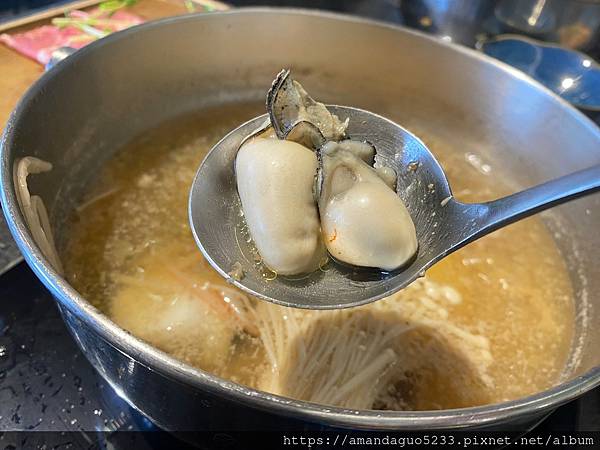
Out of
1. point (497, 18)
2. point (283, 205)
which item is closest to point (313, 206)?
point (283, 205)

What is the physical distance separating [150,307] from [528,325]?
79cm

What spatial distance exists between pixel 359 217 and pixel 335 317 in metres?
0.38

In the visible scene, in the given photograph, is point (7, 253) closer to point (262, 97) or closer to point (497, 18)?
point (262, 97)

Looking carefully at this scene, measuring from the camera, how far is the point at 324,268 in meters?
0.89

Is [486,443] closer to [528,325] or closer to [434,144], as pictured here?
[528,325]

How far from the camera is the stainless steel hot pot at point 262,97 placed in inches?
40.7

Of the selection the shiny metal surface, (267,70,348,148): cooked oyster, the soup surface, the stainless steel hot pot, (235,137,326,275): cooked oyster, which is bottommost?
the shiny metal surface

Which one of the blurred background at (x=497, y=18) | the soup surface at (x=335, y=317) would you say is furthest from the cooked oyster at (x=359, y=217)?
the blurred background at (x=497, y=18)

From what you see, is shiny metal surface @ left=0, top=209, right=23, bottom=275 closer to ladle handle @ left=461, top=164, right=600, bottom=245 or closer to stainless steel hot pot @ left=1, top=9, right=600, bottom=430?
stainless steel hot pot @ left=1, top=9, right=600, bottom=430

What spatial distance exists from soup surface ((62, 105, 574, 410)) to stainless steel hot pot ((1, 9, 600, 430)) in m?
0.07

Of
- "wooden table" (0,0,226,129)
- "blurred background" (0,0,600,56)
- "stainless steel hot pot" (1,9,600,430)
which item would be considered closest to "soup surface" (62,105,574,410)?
"stainless steel hot pot" (1,9,600,430)

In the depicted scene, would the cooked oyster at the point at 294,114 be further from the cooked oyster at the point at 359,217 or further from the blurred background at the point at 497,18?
the blurred background at the point at 497,18

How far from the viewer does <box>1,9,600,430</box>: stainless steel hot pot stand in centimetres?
103

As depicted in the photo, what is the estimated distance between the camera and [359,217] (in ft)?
2.70
